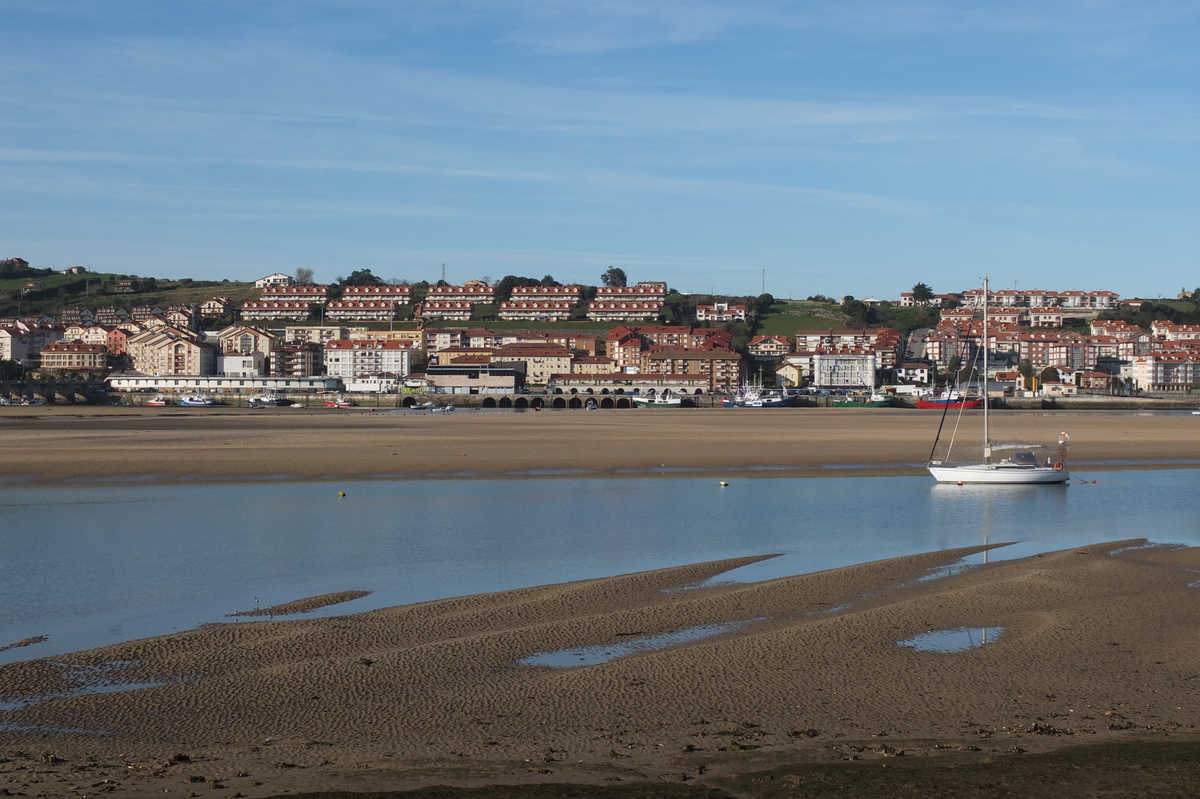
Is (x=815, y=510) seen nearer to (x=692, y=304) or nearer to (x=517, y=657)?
(x=517, y=657)

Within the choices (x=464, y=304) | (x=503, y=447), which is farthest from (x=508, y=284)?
(x=503, y=447)

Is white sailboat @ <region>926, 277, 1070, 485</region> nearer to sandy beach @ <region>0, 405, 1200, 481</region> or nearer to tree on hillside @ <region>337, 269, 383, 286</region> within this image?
sandy beach @ <region>0, 405, 1200, 481</region>

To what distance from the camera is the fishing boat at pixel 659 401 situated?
80713mm

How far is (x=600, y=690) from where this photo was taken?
739 cm

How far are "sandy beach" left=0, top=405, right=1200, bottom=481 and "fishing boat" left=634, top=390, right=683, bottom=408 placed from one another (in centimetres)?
3737

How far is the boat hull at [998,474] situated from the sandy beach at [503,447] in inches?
99.2

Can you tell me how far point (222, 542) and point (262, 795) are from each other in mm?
9179

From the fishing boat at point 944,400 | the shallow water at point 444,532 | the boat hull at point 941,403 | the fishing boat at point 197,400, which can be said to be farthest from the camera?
the fishing boat at point 197,400

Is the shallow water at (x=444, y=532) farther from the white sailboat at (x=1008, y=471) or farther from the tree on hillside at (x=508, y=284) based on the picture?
the tree on hillside at (x=508, y=284)

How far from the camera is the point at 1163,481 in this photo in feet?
72.3

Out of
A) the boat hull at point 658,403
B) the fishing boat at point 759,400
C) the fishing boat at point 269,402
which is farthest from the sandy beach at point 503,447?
the boat hull at point 658,403

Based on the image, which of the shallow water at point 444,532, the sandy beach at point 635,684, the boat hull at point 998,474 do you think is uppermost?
the boat hull at point 998,474

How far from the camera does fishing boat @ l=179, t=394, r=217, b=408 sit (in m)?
78.1

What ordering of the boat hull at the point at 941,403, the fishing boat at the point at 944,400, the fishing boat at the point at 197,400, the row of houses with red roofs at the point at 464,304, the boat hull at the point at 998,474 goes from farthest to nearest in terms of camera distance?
the row of houses with red roofs at the point at 464,304 → the fishing boat at the point at 197,400 → the fishing boat at the point at 944,400 → the boat hull at the point at 941,403 → the boat hull at the point at 998,474
